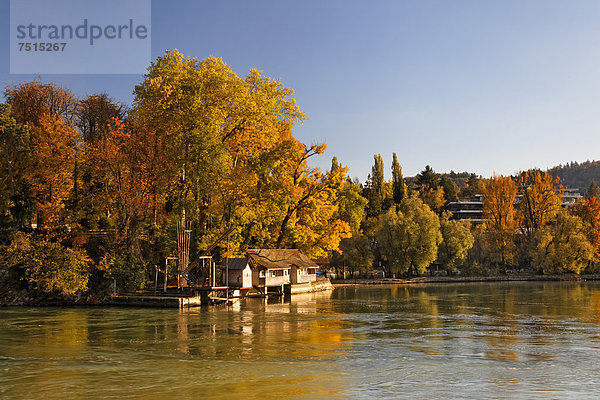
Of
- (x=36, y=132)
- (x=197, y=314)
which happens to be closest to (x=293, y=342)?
(x=197, y=314)

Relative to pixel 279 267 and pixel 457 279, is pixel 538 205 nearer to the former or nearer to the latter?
pixel 457 279

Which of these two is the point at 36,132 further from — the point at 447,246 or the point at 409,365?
the point at 447,246

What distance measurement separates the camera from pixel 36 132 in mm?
51188

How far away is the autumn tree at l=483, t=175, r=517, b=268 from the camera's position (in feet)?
313

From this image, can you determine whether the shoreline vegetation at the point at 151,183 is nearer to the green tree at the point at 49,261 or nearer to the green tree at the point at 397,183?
the green tree at the point at 49,261

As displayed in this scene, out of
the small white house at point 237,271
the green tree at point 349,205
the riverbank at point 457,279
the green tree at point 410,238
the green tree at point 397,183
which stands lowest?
the riverbank at point 457,279

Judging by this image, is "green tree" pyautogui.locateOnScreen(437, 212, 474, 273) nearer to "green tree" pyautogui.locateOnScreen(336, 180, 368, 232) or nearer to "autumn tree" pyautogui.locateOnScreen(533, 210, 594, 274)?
"autumn tree" pyautogui.locateOnScreen(533, 210, 594, 274)

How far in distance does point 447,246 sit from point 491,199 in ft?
54.2

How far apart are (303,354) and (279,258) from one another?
121 feet

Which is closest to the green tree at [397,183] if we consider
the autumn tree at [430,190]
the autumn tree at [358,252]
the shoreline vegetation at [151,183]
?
the autumn tree at [430,190]

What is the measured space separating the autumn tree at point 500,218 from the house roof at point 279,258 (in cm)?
4369

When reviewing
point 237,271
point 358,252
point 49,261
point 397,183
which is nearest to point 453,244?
point 358,252

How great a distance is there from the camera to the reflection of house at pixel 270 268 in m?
53.8

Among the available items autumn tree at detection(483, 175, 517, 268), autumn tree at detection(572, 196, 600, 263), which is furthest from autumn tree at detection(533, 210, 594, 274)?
autumn tree at detection(483, 175, 517, 268)
